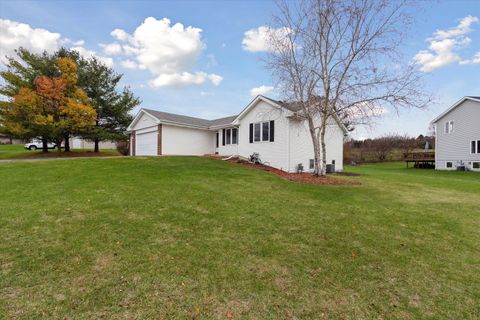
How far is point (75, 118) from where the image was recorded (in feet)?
73.5

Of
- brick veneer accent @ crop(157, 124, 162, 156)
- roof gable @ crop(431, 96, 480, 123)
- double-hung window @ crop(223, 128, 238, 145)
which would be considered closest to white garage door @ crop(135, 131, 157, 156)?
brick veneer accent @ crop(157, 124, 162, 156)

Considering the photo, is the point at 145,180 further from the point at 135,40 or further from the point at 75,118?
the point at 75,118

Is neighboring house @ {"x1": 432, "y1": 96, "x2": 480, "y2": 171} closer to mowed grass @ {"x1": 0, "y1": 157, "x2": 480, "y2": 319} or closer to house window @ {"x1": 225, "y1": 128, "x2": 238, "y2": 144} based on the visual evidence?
mowed grass @ {"x1": 0, "y1": 157, "x2": 480, "y2": 319}

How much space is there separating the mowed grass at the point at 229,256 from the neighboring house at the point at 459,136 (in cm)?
1881

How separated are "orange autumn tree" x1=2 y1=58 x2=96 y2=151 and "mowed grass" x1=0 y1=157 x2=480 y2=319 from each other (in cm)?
1678

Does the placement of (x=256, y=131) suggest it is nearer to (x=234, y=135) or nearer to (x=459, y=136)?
(x=234, y=135)

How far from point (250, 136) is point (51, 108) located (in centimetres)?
1813

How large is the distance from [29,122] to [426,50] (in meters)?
28.3

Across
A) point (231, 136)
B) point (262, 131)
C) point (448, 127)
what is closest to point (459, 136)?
point (448, 127)

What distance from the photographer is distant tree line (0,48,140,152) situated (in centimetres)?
2158

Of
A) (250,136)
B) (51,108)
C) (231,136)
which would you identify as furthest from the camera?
(51,108)

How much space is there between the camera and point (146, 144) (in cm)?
2205

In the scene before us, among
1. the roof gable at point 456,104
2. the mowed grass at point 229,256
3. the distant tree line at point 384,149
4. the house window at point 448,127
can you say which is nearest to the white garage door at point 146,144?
the mowed grass at point 229,256

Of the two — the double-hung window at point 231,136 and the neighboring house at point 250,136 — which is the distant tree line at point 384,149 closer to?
the neighboring house at point 250,136
